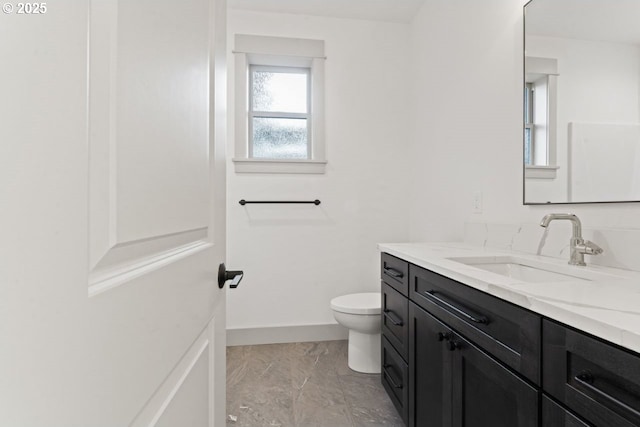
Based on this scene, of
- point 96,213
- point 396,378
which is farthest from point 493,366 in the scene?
point 96,213

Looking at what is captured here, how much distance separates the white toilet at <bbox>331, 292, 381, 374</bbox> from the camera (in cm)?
203

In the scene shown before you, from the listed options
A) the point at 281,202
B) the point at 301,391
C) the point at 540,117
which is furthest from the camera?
the point at 281,202

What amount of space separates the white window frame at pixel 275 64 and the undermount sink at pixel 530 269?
153cm

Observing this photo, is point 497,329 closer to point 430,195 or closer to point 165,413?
point 165,413

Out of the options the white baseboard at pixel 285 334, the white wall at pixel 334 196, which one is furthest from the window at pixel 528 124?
the white baseboard at pixel 285 334

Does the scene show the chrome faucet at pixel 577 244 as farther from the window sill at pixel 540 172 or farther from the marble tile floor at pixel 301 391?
the marble tile floor at pixel 301 391

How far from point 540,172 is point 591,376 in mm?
1063

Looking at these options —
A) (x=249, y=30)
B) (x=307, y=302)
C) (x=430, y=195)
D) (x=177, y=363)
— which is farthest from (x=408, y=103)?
(x=177, y=363)

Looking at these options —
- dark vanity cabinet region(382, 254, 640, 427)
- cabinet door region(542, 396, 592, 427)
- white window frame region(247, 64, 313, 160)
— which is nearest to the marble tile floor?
dark vanity cabinet region(382, 254, 640, 427)

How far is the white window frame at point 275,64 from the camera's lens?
8.35ft

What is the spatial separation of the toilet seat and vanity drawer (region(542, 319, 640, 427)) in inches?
53.2

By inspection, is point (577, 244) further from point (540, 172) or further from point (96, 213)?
point (96, 213)

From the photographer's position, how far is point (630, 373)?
529 mm

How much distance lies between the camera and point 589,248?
3.61 ft
